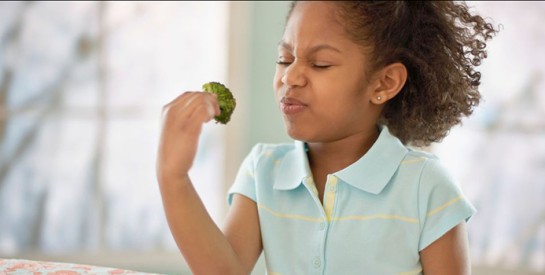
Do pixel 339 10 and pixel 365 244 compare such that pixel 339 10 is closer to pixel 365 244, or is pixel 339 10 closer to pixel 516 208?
pixel 365 244

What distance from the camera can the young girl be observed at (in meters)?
1.78

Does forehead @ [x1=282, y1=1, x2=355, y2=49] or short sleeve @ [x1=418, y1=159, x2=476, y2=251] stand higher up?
forehead @ [x1=282, y1=1, x2=355, y2=49]

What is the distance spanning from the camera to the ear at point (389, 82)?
1891 millimetres

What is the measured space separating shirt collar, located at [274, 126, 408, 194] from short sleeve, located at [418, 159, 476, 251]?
0.08 m

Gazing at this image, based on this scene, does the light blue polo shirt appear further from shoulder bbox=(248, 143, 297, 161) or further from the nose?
the nose

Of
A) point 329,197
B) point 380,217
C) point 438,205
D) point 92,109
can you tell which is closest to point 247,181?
point 329,197

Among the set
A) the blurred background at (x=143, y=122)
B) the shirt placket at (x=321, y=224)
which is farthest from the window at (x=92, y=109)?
the shirt placket at (x=321, y=224)

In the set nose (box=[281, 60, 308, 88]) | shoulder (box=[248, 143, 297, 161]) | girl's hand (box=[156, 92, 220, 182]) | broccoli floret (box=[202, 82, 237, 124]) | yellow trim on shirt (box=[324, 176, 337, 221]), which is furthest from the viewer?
shoulder (box=[248, 143, 297, 161])

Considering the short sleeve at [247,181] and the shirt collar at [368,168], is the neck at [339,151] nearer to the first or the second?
the shirt collar at [368,168]

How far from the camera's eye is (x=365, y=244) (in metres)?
1.83

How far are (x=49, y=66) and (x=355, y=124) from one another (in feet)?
5.99

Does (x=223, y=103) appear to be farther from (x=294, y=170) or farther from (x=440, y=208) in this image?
(x=440, y=208)

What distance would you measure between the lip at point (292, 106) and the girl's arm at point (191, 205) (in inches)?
9.4

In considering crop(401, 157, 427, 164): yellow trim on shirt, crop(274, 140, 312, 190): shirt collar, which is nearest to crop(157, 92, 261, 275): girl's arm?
crop(274, 140, 312, 190): shirt collar
